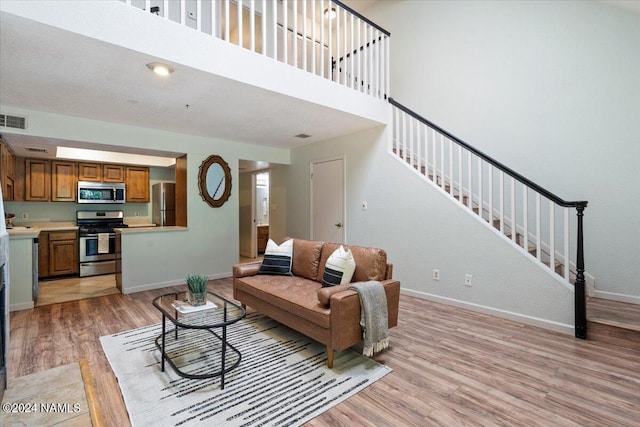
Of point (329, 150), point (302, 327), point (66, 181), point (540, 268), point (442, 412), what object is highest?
point (329, 150)

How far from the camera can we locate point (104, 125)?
415 centimetres

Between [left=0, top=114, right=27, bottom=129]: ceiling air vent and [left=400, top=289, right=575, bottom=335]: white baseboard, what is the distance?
5164mm

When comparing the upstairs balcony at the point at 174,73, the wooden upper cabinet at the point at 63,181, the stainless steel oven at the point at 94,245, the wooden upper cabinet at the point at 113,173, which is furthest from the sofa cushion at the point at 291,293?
the wooden upper cabinet at the point at 63,181

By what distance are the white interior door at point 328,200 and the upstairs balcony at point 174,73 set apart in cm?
72

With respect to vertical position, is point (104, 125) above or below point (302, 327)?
above

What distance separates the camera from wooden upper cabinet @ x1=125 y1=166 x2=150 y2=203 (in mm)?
6188

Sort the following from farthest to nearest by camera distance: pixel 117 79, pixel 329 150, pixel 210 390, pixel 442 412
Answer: pixel 329 150 → pixel 117 79 → pixel 210 390 → pixel 442 412

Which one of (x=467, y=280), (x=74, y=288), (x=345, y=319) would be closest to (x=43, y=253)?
(x=74, y=288)

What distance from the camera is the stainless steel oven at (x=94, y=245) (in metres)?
5.47

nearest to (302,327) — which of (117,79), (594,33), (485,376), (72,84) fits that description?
(485,376)

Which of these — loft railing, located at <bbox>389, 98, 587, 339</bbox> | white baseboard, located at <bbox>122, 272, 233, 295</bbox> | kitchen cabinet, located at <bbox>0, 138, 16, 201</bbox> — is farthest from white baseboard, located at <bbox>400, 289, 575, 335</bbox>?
kitchen cabinet, located at <bbox>0, 138, 16, 201</bbox>

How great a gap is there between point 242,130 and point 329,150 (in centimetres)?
151

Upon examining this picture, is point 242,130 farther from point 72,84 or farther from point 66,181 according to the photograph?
point 66,181

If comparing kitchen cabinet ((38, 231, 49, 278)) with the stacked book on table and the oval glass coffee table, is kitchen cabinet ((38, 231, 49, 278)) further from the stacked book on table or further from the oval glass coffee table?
the stacked book on table
